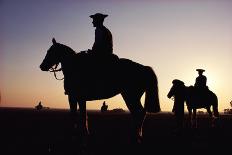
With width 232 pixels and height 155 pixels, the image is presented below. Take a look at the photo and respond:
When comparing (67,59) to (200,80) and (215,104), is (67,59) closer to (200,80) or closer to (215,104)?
(200,80)

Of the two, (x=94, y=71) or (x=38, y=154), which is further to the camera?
(x=94, y=71)

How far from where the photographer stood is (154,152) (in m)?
9.12

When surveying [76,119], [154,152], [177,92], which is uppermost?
[177,92]

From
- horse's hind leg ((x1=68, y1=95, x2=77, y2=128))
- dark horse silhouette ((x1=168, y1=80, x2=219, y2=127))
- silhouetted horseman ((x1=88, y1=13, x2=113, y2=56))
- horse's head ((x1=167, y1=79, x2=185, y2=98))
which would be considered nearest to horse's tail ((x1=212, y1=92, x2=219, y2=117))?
dark horse silhouette ((x1=168, y1=80, x2=219, y2=127))

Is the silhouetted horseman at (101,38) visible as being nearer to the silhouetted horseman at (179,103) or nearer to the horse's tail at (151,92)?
the horse's tail at (151,92)

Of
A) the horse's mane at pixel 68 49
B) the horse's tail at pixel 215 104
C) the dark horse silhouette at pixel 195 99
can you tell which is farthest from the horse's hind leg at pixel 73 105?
the horse's tail at pixel 215 104

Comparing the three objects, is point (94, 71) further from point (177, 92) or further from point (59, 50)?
point (177, 92)

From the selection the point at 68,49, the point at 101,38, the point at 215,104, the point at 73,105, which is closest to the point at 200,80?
the point at 215,104

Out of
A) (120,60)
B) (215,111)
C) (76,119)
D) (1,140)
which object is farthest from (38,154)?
(215,111)

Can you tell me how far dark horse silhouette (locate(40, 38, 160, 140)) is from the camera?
430 inches

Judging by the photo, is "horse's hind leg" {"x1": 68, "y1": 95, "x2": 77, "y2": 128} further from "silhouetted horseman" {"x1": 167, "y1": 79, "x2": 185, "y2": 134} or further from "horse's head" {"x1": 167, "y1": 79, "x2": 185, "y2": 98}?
"horse's head" {"x1": 167, "y1": 79, "x2": 185, "y2": 98}

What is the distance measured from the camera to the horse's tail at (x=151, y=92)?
11.2 metres

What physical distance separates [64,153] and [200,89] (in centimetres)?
1273

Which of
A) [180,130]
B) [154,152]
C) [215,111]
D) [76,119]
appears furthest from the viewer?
[215,111]
